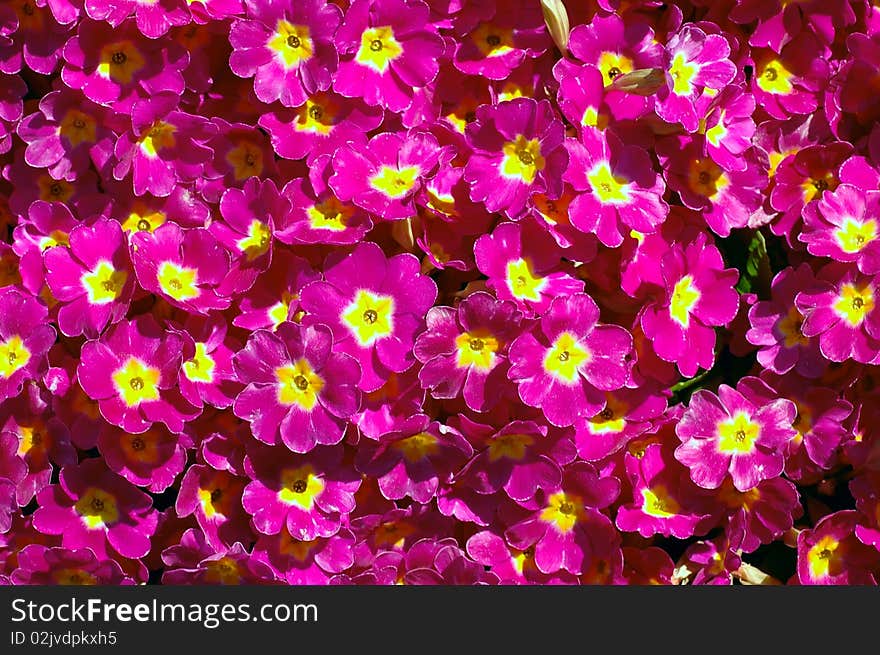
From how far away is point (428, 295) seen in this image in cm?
173

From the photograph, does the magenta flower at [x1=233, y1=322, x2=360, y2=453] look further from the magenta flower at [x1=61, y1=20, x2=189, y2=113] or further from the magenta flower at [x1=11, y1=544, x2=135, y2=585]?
the magenta flower at [x1=61, y1=20, x2=189, y2=113]

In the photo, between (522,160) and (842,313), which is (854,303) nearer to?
(842,313)

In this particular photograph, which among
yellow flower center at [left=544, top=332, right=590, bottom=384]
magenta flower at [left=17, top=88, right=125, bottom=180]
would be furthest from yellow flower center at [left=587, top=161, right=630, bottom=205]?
magenta flower at [left=17, top=88, right=125, bottom=180]

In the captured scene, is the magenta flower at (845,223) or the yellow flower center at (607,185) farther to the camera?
the magenta flower at (845,223)

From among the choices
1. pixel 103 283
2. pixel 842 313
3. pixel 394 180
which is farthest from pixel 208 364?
pixel 842 313

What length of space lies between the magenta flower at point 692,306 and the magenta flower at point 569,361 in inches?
2.6

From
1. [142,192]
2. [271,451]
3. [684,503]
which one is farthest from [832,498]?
[142,192]

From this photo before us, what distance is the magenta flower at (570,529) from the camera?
185 centimetres

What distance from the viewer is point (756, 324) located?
1.90 metres

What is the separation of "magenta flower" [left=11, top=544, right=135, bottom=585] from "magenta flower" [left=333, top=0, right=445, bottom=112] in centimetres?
90

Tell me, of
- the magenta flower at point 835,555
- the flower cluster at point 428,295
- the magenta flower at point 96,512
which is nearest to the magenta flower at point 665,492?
the flower cluster at point 428,295

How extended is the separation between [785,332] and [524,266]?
1.64 ft

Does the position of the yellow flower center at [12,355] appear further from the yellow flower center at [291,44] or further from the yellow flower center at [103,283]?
the yellow flower center at [291,44]

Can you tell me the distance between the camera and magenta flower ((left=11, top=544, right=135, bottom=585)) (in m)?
1.83
